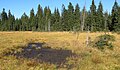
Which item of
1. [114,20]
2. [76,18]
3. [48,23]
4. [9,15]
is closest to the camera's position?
[114,20]

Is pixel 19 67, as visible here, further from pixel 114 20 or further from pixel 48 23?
pixel 48 23

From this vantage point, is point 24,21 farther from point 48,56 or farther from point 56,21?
point 48,56

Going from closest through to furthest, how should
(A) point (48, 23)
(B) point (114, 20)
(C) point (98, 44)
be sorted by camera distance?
(C) point (98, 44) < (B) point (114, 20) < (A) point (48, 23)

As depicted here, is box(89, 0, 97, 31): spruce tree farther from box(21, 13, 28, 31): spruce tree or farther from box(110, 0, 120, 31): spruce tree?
box(21, 13, 28, 31): spruce tree

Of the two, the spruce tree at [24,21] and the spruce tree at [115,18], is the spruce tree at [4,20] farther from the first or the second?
the spruce tree at [115,18]

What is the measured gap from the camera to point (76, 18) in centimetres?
10106

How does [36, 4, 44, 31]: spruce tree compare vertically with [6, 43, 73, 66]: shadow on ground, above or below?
above

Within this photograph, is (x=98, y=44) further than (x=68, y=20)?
No

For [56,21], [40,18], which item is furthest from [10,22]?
[56,21]

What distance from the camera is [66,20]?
340 ft

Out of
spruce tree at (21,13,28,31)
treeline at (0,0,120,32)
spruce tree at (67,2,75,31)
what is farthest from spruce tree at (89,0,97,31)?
spruce tree at (21,13,28,31)

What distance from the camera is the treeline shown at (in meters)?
88.8

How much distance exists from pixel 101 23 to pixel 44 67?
73.5m

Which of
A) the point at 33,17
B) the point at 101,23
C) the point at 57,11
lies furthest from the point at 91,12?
the point at 33,17
